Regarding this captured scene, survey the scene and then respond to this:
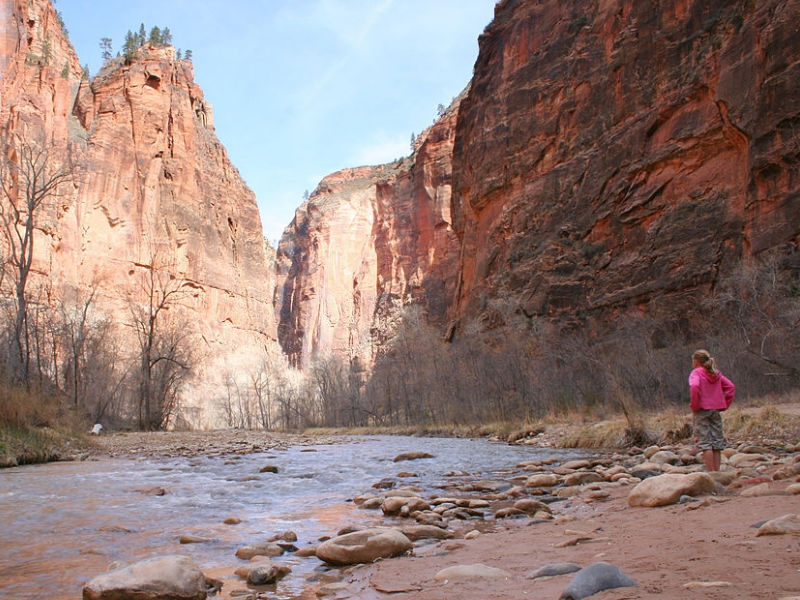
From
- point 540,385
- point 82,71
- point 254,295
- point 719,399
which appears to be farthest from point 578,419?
point 82,71

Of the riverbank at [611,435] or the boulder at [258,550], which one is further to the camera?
the riverbank at [611,435]

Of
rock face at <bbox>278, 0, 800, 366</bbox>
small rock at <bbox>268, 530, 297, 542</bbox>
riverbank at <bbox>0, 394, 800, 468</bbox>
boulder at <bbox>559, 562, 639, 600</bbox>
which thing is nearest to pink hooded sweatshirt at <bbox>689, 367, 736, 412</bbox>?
riverbank at <bbox>0, 394, 800, 468</bbox>

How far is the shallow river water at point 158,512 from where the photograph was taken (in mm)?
4184

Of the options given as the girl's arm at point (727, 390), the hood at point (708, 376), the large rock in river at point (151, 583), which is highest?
the hood at point (708, 376)

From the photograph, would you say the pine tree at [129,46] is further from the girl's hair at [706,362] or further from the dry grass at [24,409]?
the girl's hair at [706,362]

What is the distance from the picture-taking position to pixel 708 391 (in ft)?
23.6

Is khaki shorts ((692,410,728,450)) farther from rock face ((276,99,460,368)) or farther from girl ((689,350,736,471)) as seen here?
rock face ((276,99,460,368))

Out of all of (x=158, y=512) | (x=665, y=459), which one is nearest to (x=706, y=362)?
(x=665, y=459)

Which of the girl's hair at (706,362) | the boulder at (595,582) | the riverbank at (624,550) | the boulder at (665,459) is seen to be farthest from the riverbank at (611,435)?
the boulder at (595,582)

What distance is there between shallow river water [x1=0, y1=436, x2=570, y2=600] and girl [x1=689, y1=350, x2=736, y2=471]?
12.1ft

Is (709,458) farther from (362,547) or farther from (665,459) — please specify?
(362,547)

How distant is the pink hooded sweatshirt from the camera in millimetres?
7133

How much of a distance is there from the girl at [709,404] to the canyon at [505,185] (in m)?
20.3

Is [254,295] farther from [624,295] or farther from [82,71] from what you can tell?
[624,295]
